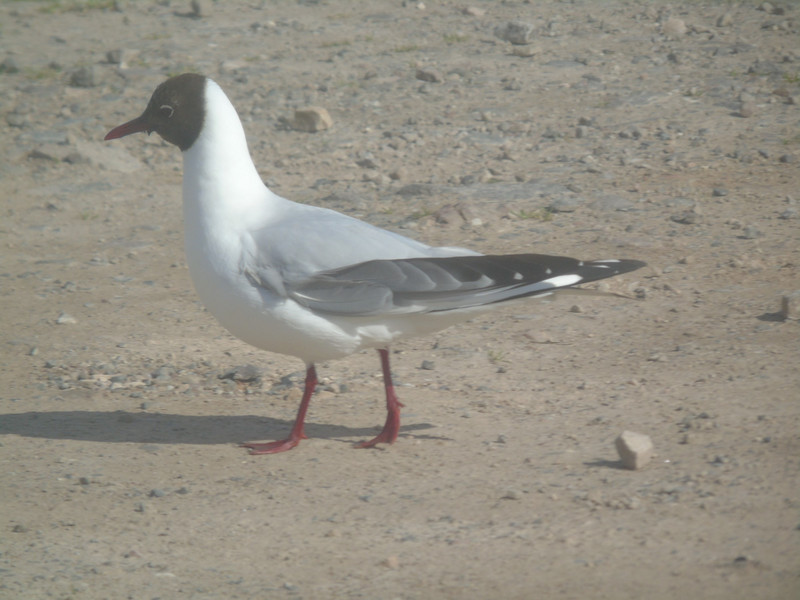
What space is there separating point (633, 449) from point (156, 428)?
2.20m

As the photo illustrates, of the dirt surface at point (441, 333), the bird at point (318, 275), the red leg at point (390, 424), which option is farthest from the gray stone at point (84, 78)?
the red leg at point (390, 424)

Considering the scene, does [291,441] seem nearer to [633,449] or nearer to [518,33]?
[633,449]

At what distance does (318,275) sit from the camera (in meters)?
4.28

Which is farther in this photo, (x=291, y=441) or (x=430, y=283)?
(x=291, y=441)

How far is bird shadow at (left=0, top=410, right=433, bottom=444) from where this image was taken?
467cm

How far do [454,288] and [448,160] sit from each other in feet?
12.0

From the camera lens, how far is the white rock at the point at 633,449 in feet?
12.7

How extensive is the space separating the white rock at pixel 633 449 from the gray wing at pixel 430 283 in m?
0.71

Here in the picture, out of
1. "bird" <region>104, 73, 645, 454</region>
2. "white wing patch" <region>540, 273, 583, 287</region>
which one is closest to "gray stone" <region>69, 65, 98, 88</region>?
"bird" <region>104, 73, 645, 454</region>

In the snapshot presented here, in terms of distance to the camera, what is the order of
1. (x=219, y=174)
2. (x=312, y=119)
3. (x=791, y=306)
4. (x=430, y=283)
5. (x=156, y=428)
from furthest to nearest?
(x=312, y=119) → (x=791, y=306) → (x=156, y=428) → (x=219, y=174) → (x=430, y=283)

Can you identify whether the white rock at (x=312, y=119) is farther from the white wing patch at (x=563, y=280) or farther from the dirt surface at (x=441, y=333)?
the white wing patch at (x=563, y=280)

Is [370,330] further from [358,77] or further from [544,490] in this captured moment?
[358,77]

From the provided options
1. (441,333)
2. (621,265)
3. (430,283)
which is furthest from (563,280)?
(441,333)

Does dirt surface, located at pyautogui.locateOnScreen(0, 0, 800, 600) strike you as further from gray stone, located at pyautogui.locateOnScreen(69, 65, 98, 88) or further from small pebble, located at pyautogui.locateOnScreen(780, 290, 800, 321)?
small pebble, located at pyautogui.locateOnScreen(780, 290, 800, 321)
